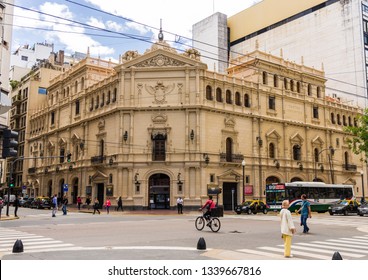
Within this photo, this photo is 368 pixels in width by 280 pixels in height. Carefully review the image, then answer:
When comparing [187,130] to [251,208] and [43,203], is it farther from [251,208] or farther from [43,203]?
[43,203]

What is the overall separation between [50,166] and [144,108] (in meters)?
22.5

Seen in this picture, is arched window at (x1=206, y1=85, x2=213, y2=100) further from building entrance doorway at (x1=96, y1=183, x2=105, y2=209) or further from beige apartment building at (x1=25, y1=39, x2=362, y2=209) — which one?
building entrance doorway at (x1=96, y1=183, x2=105, y2=209)

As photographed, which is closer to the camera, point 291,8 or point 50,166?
point 50,166

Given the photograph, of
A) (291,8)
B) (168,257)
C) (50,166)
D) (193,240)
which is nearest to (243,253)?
(168,257)

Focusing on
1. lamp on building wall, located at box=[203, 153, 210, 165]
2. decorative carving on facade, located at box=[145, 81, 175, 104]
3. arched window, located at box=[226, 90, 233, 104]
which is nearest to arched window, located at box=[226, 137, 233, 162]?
lamp on building wall, located at box=[203, 153, 210, 165]

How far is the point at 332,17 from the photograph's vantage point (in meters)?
70.4

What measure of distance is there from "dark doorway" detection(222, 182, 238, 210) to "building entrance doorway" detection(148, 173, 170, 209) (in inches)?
263

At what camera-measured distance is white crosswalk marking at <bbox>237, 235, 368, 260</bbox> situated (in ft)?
39.2

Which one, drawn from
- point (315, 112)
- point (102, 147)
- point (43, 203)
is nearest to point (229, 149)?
point (102, 147)

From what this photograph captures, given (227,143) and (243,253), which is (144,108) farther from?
(243,253)

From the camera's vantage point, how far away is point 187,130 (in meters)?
42.8

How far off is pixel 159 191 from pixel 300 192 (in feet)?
48.5

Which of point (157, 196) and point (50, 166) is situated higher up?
point (50, 166)

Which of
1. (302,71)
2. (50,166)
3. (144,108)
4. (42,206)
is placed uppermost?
(302,71)
